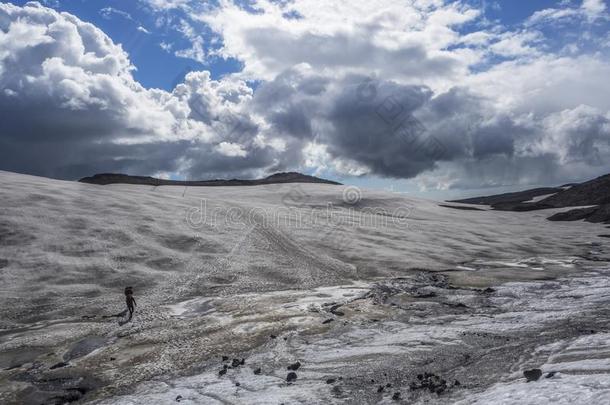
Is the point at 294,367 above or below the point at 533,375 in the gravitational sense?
below

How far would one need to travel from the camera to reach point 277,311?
19.9 meters

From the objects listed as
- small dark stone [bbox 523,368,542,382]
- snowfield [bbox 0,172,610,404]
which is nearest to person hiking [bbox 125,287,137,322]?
snowfield [bbox 0,172,610,404]

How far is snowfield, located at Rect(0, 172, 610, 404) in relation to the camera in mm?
11539

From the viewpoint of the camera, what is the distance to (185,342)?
1600cm

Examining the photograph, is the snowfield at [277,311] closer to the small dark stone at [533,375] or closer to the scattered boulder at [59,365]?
the small dark stone at [533,375]

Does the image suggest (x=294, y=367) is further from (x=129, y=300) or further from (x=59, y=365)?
(x=129, y=300)

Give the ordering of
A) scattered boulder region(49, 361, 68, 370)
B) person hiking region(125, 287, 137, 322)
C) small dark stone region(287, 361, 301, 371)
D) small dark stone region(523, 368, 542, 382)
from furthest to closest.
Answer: person hiking region(125, 287, 137, 322), scattered boulder region(49, 361, 68, 370), small dark stone region(287, 361, 301, 371), small dark stone region(523, 368, 542, 382)

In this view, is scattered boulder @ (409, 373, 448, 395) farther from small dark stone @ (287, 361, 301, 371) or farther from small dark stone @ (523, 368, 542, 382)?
small dark stone @ (287, 361, 301, 371)

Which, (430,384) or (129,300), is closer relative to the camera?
(430,384)

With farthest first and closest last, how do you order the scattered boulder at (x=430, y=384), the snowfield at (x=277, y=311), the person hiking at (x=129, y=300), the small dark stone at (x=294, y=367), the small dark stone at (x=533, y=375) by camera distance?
the person hiking at (x=129, y=300) → the small dark stone at (x=294, y=367) → the snowfield at (x=277, y=311) → the scattered boulder at (x=430, y=384) → the small dark stone at (x=533, y=375)

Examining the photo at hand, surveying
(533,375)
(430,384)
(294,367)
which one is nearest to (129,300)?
(294,367)

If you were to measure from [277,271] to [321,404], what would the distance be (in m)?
A: 19.2

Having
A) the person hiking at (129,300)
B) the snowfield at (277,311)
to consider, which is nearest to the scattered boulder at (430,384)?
the snowfield at (277,311)

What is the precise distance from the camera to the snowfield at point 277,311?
454 inches
